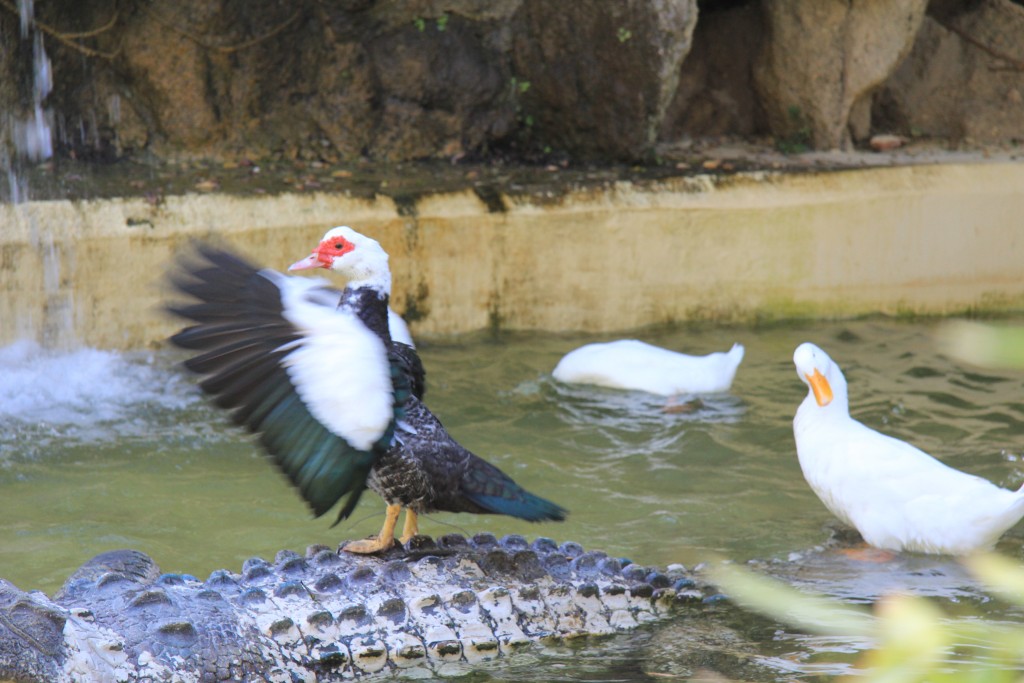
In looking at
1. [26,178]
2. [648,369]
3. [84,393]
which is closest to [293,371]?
[84,393]

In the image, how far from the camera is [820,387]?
4.43 meters

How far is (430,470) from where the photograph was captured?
3113mm

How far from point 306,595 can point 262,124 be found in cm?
488

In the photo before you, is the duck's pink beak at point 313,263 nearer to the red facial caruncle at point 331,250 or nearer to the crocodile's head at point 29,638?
the red facial caruncle at point 331,250

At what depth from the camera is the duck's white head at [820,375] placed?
14.5ft

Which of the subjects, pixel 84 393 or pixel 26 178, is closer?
pixel 84 393

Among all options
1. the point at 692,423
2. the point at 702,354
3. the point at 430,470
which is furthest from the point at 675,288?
the point at 430,470

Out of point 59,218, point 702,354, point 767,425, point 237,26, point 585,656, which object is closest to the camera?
point 585,656

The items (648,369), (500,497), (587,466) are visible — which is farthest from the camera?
(648,369)

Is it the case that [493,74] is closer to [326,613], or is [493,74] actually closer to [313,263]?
[313,263]

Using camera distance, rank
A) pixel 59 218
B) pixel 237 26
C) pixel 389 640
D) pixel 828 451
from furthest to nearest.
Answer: pixel 237 26, pixel 59 218, pixel 828 451, pixel 389 640

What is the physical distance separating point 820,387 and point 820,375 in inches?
2.4

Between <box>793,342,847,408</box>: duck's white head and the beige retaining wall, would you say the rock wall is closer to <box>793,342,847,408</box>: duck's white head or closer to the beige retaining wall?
the beige retaining wall

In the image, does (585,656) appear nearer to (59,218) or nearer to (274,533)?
(274,533)
